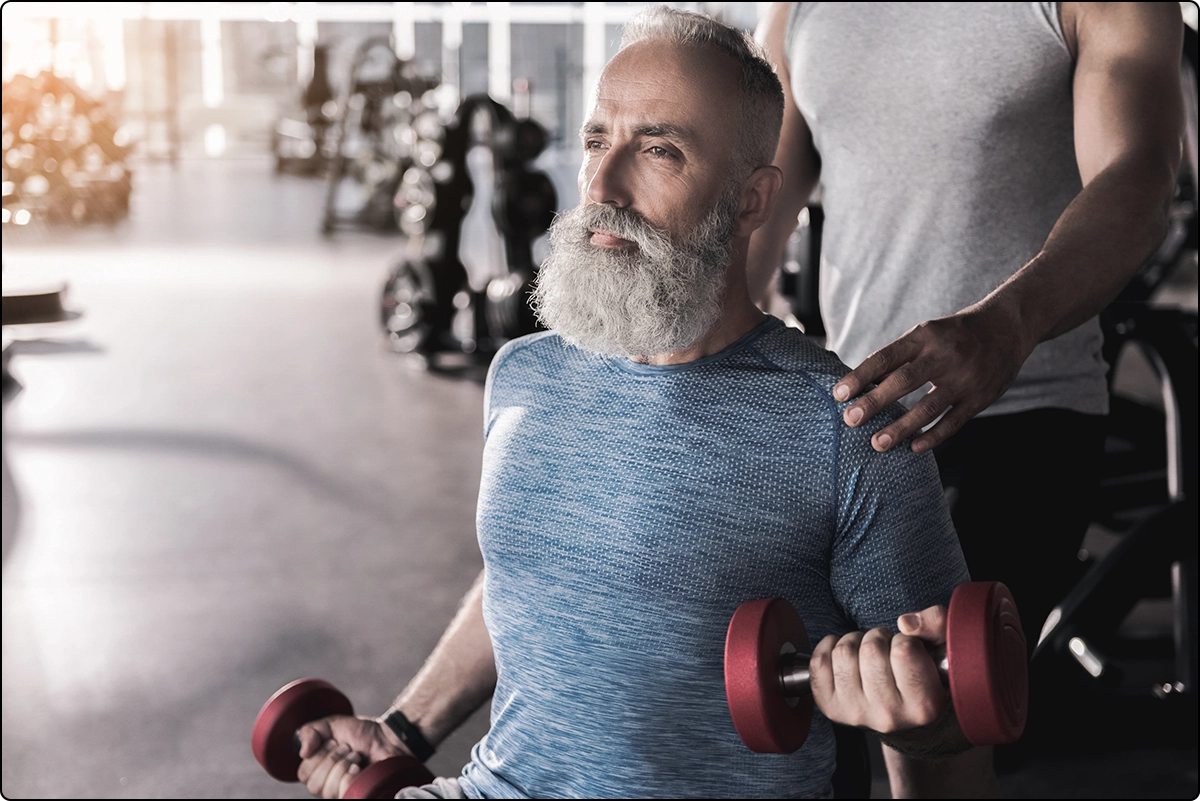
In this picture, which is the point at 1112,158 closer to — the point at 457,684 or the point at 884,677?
the point at 884,677

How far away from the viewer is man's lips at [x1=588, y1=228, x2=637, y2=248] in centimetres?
95

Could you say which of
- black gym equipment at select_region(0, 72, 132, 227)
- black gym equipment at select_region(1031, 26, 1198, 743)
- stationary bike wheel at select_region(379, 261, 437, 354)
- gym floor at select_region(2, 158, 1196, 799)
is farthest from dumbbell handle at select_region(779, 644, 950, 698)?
stationary bike wheel at select_region(379, 261, 437, 354)

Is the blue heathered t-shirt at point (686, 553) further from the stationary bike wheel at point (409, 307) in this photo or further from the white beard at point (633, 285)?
the stationary bike wheel at point (409, 307)

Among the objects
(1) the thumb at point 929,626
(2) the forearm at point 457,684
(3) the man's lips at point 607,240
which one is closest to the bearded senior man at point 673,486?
(3) the man's lips at point 607,240

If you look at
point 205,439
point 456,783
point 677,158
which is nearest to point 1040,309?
point 677,158

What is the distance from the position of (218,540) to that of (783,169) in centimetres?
232

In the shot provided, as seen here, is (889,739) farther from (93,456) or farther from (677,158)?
(93,456)

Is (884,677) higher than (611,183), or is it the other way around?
(611,183)

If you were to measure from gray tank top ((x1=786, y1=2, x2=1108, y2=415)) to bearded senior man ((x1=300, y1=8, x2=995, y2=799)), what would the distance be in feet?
0.85

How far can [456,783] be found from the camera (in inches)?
41.7

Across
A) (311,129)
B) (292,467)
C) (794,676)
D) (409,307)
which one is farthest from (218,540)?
(311,129)

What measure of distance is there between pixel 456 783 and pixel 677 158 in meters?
0.62

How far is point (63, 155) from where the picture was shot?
5.07 metres

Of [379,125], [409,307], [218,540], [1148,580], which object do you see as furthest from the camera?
[379,125]
